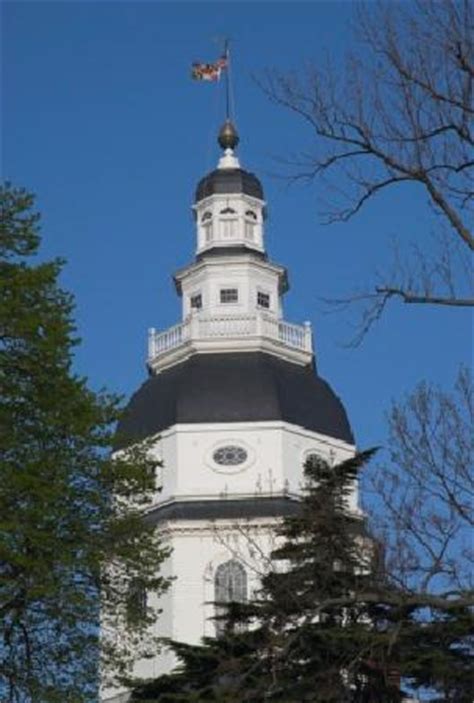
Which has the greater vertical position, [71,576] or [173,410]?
[173,410]

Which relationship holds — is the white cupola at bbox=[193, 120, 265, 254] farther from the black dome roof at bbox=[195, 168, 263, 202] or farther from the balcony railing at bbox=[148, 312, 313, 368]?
the balcony railing at bbox=[148, 312, 313, 368]

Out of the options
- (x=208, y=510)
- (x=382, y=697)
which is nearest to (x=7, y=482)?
(x=382, y=697)

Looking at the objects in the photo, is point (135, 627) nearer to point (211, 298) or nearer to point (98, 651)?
point (98, 651)

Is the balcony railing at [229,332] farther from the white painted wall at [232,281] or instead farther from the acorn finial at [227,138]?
the acorn finial at [227,138]

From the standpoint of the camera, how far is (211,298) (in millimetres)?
61031

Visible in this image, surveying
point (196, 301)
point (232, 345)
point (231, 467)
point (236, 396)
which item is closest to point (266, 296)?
point (196, 301)

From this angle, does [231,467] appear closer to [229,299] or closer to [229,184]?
[229,299]

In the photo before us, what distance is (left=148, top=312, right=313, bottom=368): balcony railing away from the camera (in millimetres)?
58312

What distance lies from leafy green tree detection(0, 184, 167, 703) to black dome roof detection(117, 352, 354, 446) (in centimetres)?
2738

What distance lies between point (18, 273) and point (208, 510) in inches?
1113

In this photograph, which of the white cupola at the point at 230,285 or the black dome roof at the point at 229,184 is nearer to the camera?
the white cupola at the point at 230,285

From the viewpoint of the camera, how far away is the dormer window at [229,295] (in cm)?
6106

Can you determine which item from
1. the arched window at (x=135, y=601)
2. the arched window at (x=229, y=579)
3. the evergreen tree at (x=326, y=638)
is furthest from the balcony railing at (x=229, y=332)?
the arched window at (x=135, y=601)

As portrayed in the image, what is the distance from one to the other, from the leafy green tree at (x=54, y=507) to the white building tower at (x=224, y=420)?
21.5 m
